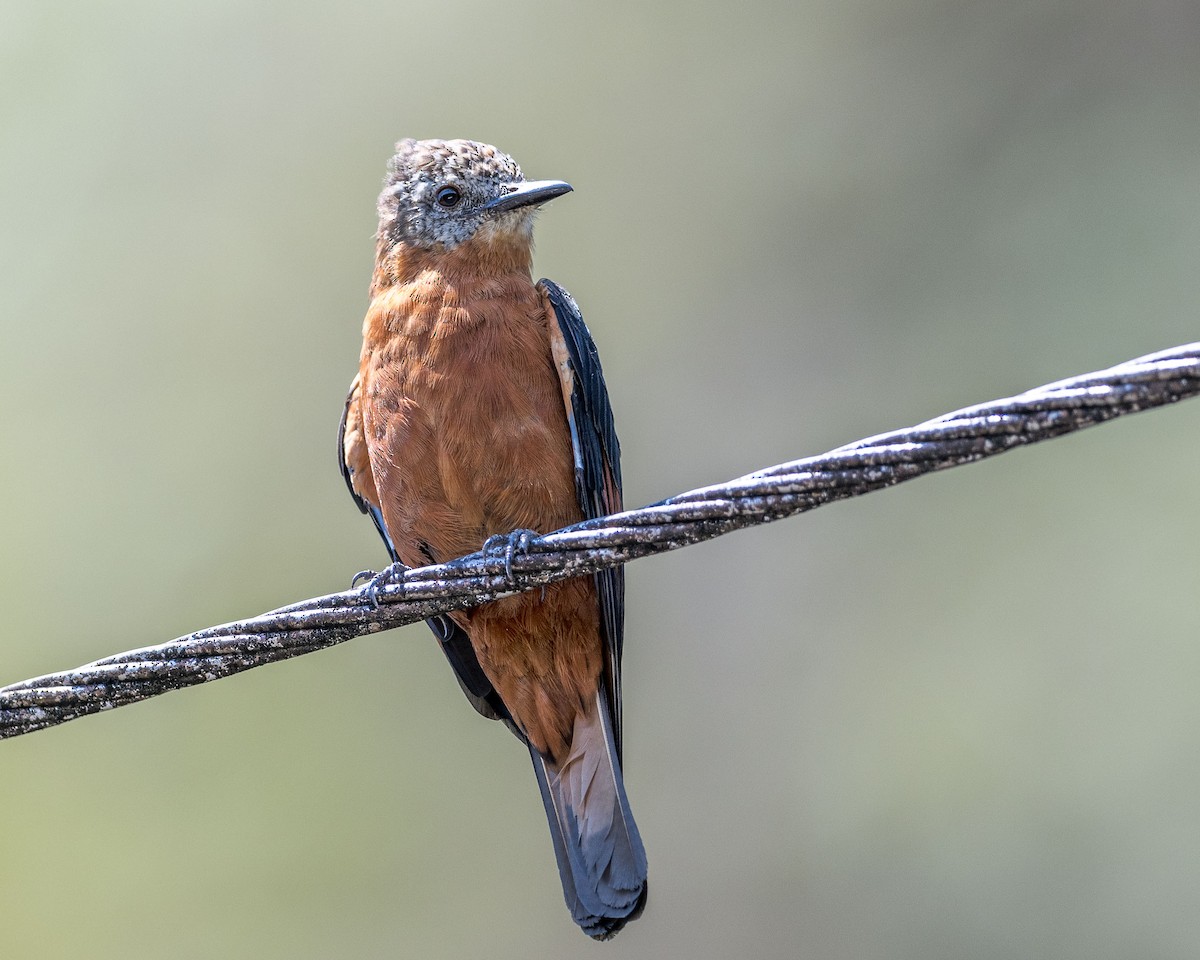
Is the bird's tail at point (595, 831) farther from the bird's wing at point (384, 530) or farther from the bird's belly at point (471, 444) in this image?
the bird's belly at point (471, 444)

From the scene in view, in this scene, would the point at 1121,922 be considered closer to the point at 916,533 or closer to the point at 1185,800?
the point at 1185,800

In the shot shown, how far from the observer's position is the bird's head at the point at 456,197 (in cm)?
495

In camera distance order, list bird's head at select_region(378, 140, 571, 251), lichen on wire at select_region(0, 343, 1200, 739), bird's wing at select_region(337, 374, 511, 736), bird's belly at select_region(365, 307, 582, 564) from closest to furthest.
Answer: lichen on wire at select_region(0, 343, 1200, 739)
bird's belly at select_region(365, 307, 582, 564)
bird's wing at select_region(337, 374, 511, 736)
bird's head at select_region(378, 140, 571, 251)

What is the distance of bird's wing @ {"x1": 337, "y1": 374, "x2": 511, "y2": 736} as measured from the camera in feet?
15.6

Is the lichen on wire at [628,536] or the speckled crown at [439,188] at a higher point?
the speckled crown at [439,188]

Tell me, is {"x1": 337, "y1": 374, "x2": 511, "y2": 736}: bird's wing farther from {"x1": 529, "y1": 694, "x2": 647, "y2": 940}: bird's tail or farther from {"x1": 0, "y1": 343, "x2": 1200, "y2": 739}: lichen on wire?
{"x1": 0, "y1": 343, "x2": 1200, "y2": 739}: lichen on wire

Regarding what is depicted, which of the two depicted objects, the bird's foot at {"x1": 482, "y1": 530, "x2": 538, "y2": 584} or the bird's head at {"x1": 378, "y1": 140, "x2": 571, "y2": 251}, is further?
the bird's head at {"x1": 378, "y1": 140, "x2": 571, "y2": 251}

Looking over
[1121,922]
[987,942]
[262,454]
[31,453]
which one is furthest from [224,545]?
[1121,922]

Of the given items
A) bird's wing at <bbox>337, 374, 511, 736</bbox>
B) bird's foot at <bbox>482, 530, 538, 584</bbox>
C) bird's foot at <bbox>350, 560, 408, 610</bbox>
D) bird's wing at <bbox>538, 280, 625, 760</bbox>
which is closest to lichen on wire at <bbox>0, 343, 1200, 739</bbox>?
bird's foot at <bbox>482, 530, 538, 584</bbox>

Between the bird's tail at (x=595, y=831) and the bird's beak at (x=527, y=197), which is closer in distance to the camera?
the bird's tail at (x=595, y=831)

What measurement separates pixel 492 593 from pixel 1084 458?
33.8ft

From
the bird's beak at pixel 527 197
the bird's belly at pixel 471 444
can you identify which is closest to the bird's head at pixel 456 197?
the bird's beak at pixel 527 197

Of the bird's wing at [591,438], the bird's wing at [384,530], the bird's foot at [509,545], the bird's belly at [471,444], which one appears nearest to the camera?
the bird's foot at [509,545]

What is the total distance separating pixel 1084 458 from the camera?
12484 millimetres
